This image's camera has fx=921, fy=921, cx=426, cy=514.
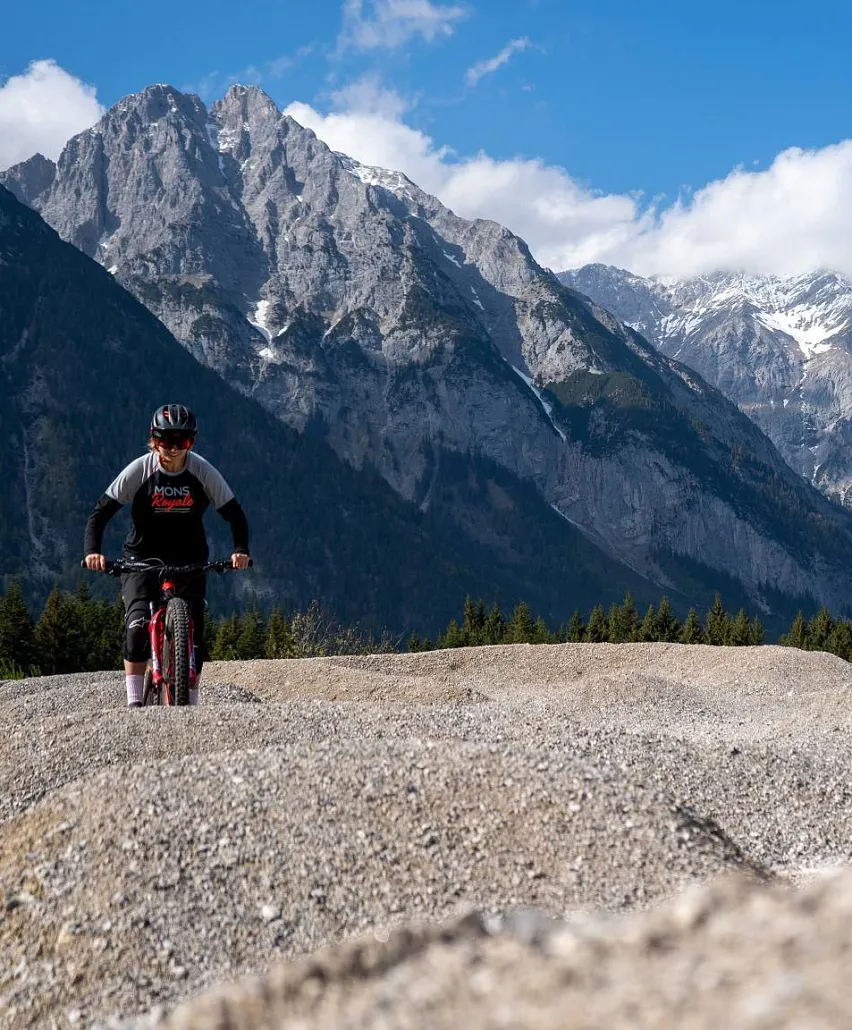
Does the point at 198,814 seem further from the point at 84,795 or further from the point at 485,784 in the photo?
the point at 485,784

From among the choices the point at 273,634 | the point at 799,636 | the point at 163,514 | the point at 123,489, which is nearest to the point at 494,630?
the point at 273,634

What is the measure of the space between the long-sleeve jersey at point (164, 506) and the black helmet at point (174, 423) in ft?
0.89

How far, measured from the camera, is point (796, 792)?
29.4 ft

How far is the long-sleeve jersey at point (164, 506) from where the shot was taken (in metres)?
10.2

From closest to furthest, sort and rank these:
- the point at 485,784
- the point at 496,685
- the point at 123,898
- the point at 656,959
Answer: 1. the point at 656,959
2. the point at 123,898
3. the point at 485,784
4. the point at 496,685

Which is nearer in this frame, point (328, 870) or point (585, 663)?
point (328, 870)

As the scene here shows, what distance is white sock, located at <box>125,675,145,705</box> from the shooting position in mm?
10992

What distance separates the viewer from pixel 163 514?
10391mm

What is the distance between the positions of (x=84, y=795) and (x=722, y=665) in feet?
78.4

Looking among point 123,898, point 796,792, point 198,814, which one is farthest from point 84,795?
point 796,792

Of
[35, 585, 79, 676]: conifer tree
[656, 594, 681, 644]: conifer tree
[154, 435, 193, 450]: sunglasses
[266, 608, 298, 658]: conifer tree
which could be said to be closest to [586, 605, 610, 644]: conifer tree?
[656, 594, 681, 644]: conifer tree

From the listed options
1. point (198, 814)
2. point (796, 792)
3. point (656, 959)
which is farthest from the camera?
point (796, 792)

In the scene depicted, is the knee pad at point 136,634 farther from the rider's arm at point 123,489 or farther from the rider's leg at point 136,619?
the rider's arm at point 123,489

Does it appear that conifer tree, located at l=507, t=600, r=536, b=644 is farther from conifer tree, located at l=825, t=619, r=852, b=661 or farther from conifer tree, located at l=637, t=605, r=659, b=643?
conifer tree, located at l=825, t=619, r=852, b=661
